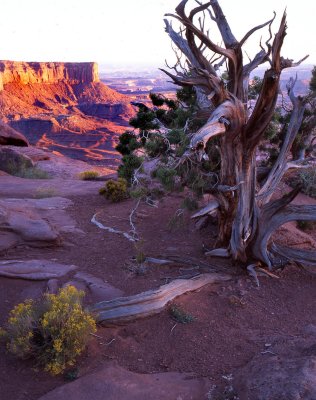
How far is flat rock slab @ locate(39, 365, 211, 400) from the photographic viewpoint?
4.02 meters

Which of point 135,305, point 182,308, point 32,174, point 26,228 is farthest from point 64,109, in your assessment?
point 135,305

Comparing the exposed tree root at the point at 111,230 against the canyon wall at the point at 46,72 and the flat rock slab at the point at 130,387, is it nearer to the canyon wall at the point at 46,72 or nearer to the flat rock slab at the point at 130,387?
the flat rock slab at the point at 130,387

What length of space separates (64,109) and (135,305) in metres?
64.1

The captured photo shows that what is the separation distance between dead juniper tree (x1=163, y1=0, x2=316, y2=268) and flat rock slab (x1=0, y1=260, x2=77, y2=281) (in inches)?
94.9

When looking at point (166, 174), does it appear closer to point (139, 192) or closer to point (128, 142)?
point (139, 192)

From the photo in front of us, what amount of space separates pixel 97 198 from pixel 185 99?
4.41 metres

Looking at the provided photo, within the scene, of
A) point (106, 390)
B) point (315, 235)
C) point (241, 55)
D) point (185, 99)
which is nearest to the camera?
point (106, 390)

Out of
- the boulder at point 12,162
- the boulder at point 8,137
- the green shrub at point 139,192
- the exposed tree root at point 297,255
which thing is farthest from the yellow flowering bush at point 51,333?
the boulder at point 8,137

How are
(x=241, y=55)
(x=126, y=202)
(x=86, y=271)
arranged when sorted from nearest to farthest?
(x=241, y=55), (x=86, y=271), (x=126, y=202)

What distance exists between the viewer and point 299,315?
5953mm

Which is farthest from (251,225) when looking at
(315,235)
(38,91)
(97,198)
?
(38,91)

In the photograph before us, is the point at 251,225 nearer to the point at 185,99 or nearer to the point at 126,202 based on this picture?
the point at 185,99

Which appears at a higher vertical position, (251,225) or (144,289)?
(251,225)

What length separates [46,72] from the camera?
7469 centimetres
